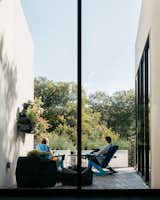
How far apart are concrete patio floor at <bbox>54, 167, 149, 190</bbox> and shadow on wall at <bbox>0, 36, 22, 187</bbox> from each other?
2.94ft

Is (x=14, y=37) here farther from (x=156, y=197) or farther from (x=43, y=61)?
(x=156, y=197)

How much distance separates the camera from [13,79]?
23.8 ft

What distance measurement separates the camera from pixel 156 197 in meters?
5.95

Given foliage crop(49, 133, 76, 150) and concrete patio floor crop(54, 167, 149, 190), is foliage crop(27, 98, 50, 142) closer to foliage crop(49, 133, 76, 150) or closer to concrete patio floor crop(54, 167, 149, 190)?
foliage crop(49, 133, 76, 150)

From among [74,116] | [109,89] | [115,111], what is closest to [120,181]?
[115,111]

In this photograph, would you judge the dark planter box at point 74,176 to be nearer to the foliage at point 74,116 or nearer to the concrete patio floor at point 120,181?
the concrete patio floor at point 120,181

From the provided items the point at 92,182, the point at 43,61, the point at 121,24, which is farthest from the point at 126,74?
the point at 92,182

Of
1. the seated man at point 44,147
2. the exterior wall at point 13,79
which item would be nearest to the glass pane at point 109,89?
the seated man at point 44,147

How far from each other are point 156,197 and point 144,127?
1898mm

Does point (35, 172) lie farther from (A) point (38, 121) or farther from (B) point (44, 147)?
(A) point (38, 121)

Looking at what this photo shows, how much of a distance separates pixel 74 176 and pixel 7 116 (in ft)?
4.86

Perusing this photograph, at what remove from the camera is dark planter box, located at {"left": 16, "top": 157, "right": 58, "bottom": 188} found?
6.60 metres

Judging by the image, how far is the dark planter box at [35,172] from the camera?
6.60 meters

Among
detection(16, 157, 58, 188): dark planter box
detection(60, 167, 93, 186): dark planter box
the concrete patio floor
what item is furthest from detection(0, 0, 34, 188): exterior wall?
the concrete patio floor
